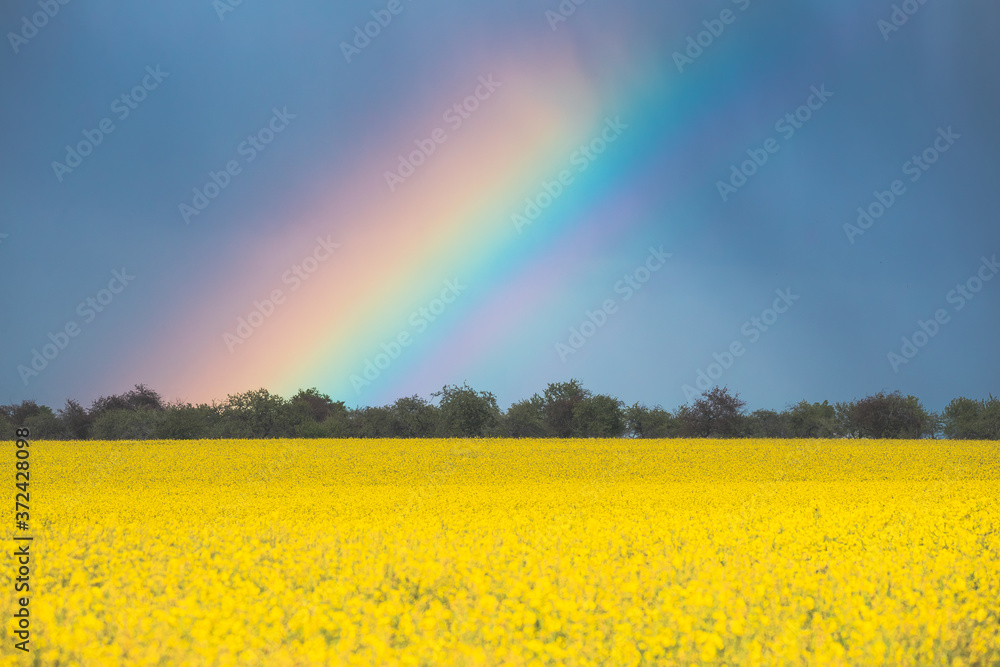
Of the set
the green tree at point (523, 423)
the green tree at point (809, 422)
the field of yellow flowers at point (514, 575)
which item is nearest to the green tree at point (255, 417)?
the green tree at point (523, 423)

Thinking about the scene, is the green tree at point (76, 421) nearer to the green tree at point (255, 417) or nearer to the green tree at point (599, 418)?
the green tree at point (255, 417)

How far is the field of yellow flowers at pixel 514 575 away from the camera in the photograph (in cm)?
729

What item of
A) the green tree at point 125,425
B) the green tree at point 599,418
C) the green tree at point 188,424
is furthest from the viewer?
the green tree at point 599,418

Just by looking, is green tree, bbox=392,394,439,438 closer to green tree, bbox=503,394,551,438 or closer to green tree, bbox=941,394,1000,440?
green tree, bbox=503,394,551,438

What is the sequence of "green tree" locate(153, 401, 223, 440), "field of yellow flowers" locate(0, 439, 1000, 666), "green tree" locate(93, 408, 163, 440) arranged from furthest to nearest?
"green tree" locate(93, 408, 163, 440)
"green tree" locate(153, 401, 223, 440)
"field of yellow flowers" locate(0, 439, 1000, 666)

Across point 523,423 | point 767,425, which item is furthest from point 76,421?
point 767,425

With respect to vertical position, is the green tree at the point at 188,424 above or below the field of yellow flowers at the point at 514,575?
above

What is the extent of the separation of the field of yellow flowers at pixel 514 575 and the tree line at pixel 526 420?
29096 mm

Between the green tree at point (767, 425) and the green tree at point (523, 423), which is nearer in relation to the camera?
the green tree at point (523, 423)

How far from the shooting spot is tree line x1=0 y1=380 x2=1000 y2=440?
163ft

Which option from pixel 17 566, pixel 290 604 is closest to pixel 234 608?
pixel 290 604

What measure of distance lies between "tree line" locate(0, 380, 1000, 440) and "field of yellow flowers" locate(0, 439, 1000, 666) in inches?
1146

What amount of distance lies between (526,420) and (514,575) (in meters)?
46.5

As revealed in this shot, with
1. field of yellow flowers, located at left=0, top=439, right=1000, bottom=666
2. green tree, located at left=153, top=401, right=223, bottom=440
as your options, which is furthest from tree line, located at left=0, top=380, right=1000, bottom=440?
field of yellow flowers, located at left=0, top=439, right=1000, bottom=666
